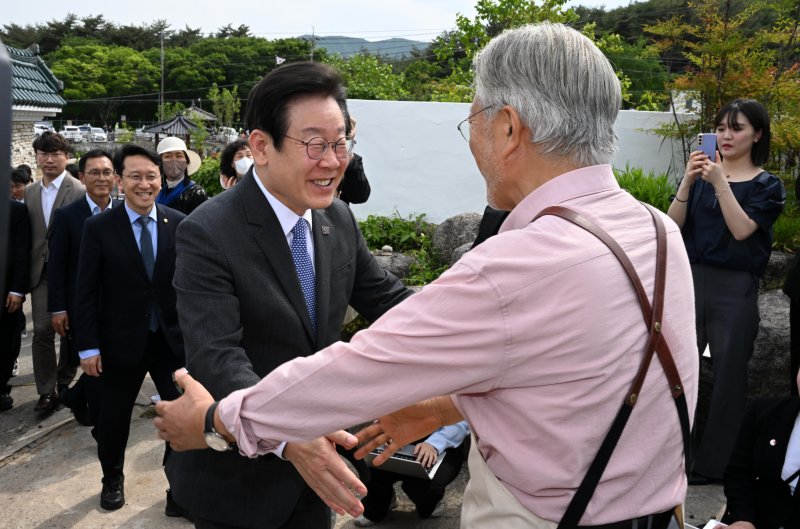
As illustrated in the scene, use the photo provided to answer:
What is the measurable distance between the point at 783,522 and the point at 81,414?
4.80 meters

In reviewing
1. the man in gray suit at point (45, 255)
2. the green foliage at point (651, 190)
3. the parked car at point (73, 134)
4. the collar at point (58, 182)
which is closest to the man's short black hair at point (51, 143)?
the man in gray suit at point (45, 255)

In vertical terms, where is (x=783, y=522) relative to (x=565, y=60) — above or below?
below

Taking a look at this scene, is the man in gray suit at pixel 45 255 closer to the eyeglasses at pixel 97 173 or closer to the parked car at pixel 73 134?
the eyeglasses at pixel 97 173

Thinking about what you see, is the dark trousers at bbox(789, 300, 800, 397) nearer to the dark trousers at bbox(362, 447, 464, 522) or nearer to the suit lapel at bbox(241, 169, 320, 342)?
the dark trousers at bbox(362, 447, 464, 522)

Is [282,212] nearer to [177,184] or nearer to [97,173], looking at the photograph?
[97,173]

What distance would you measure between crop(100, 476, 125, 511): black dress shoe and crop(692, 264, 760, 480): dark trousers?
3.63m

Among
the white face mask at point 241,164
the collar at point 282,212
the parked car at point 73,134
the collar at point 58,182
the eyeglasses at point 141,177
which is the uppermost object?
the collar at point 282,212

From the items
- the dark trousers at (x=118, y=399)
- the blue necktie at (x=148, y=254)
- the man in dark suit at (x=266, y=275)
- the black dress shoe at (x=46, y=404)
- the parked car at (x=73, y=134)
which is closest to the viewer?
the man in dark suit at (x=266, y=275)

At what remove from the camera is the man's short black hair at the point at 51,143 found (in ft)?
22.2

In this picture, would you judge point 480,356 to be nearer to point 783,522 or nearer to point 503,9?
point 783,522

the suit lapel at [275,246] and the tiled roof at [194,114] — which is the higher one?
the suit lapel at [275,246]

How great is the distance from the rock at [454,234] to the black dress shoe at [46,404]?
4040mm

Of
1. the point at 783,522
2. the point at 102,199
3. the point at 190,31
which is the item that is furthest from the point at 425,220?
the point at 190,31

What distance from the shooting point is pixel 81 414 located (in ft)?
18.3
